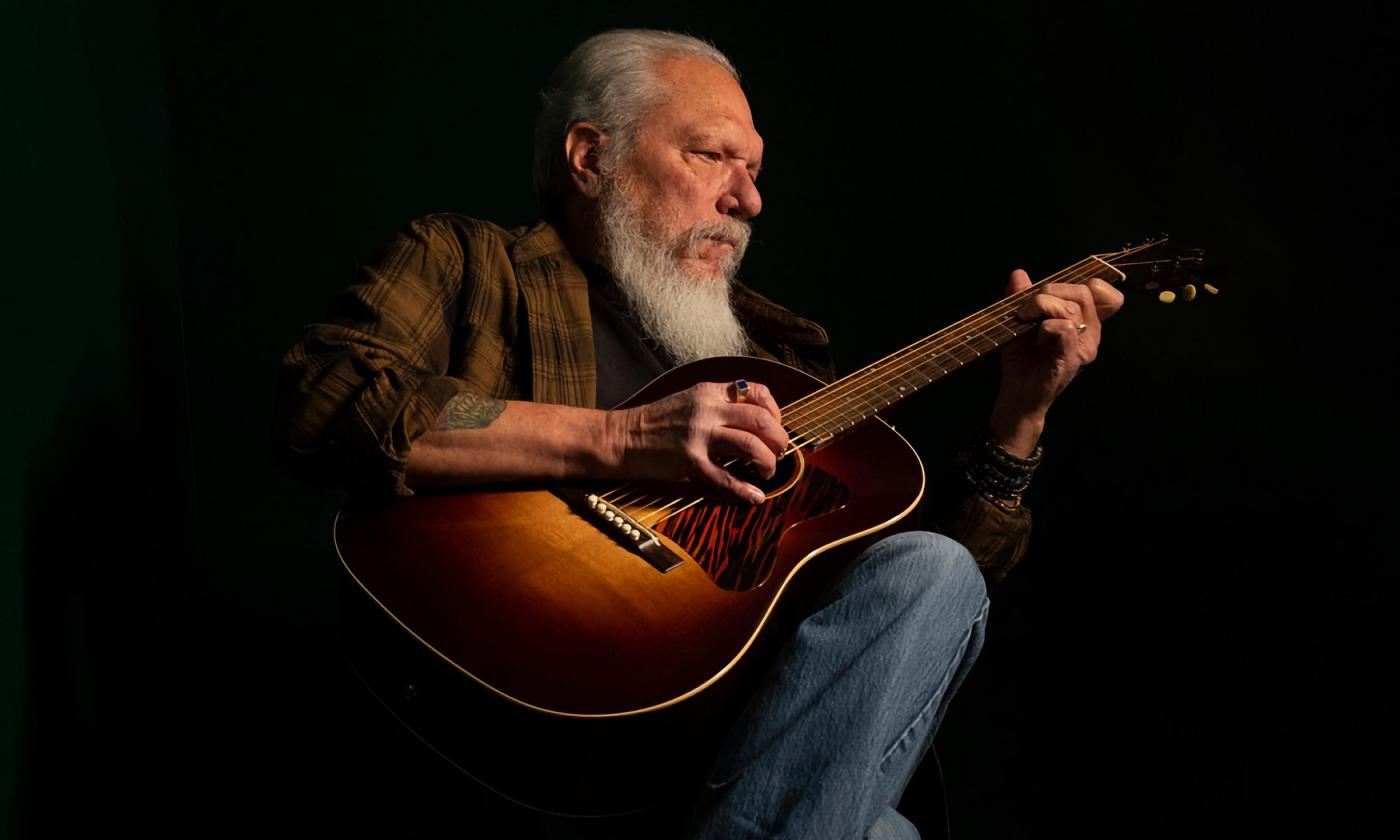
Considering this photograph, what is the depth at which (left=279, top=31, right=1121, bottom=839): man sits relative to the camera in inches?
42.2

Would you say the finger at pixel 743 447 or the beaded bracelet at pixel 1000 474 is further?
the beaded bracelet at pixel 1000 474

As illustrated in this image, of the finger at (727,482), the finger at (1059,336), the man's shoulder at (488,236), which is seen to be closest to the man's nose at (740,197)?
the man's shoulder at (488,236)

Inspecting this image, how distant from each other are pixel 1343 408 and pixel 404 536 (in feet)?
4.26

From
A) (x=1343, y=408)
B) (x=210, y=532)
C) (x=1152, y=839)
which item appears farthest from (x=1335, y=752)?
(x=210, y=532)

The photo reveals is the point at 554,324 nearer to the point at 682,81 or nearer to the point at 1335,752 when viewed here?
the point at 682,81

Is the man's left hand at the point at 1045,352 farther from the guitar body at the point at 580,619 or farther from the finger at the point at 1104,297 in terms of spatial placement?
the guitar body at the point at 580,619

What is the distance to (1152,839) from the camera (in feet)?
5.78

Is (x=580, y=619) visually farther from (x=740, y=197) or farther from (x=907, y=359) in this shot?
(x=740, y=197)

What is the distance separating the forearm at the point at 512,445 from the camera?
126cm

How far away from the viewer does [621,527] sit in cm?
121

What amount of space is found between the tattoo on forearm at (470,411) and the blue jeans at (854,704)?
45 cm

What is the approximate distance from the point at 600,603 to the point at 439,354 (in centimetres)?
51

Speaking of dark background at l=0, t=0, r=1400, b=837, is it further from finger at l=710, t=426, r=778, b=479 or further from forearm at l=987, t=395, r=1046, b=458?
finger at l=710, t=426, r=778, b=479

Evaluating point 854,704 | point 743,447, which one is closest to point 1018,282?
point 743,447
